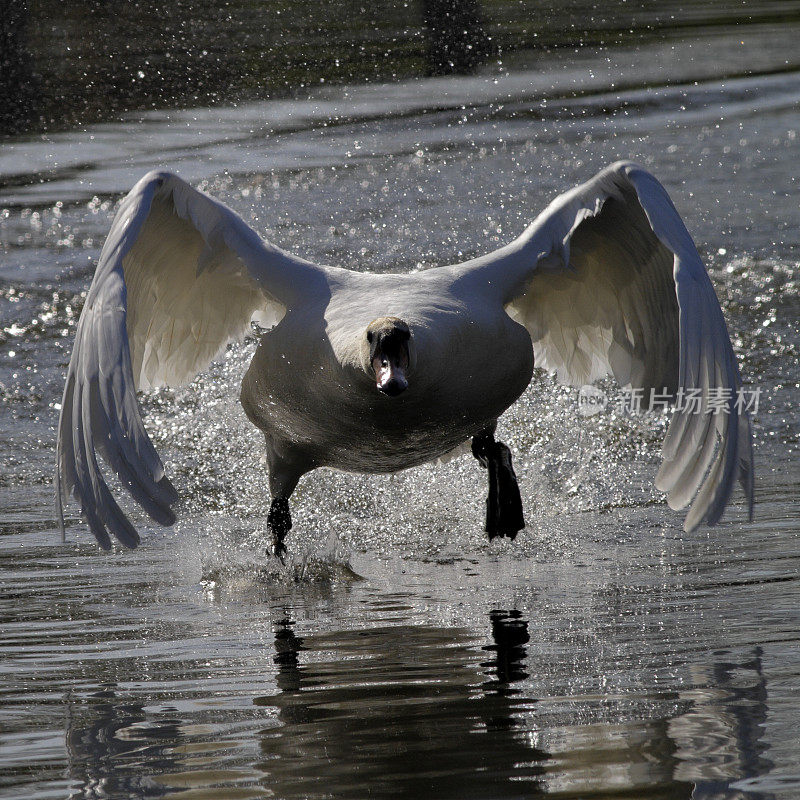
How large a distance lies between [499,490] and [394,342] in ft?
7.24

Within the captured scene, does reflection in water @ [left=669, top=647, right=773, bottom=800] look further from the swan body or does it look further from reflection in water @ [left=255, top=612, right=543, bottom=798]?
the swan body

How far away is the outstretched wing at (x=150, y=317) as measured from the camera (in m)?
4.47

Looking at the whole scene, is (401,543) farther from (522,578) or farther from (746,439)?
(746,439)

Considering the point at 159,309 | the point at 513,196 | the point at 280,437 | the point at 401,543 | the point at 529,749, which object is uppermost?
the point at 513,196

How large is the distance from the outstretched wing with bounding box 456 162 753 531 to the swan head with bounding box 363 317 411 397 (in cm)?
105

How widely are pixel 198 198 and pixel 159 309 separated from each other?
1122 mm

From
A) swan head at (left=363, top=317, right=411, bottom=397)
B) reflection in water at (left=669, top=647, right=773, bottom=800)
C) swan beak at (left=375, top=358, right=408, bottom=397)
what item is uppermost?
swan head at (left=363, top=317, right=411, bottom=397)

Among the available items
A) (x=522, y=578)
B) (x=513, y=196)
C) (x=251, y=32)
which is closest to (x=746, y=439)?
(x=522, y=578)

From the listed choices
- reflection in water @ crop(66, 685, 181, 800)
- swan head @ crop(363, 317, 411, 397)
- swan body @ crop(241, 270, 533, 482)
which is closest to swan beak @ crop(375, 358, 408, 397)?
swan head @ crop(363, 317, 411, 397)

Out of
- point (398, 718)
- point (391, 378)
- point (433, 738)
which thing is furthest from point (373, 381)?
point (433, 738)

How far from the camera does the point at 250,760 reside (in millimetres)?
3215

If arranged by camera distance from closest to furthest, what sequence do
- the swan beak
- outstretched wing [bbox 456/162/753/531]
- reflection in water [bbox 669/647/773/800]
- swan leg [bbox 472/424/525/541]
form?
reflection in water [bbox 669/647/773/800] → the swan beak → outstretched wing [bbox 456/162/753/531] → swan leg [bbox 472/424/525/541]

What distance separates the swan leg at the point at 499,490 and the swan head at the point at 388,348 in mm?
1868

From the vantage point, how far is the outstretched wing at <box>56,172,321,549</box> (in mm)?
4473
